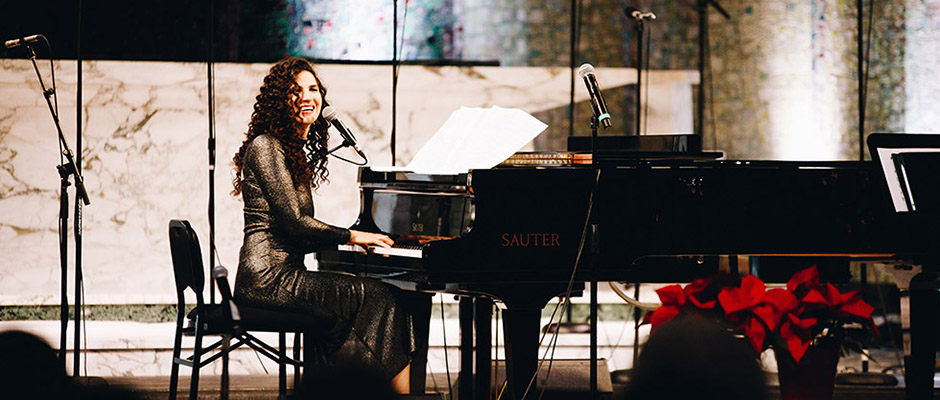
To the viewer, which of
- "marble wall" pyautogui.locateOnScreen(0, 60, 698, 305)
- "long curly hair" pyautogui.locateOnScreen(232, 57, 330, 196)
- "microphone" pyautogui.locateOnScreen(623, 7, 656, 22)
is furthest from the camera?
"marble wall" pyautogui.locateOnScreen(0, 60, 698, 305)

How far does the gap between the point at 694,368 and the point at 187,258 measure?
7.16ft

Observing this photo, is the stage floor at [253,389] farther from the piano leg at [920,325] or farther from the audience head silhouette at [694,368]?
the audience head silhouette at [694,368]

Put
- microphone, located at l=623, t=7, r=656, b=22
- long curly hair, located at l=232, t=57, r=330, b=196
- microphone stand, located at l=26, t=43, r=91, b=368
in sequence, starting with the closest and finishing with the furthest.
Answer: long curly hair, located at l=232, t=57, r=330, b=196
microphone stand, located at l=26, t=43, r=91, b=368
microphone, located at l=623, t=7, r=656, b=22

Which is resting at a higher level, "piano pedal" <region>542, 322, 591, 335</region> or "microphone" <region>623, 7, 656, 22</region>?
"microphone" <region>623, 7, 656, 22</region>

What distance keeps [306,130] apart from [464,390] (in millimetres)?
1006

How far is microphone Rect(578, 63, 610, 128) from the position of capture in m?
2.54

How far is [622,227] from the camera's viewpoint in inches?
114

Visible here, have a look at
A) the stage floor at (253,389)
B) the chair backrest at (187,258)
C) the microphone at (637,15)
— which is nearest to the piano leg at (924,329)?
the stage floor at (253,389)

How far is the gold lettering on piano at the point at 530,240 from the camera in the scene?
2.81 meters

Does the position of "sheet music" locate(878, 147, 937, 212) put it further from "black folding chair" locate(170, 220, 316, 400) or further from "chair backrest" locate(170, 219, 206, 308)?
"chair backrest" locate(170, 219, 206, 308)

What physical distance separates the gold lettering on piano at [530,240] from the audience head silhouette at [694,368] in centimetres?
144

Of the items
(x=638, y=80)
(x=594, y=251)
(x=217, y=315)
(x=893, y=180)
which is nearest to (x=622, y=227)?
(x=594, y=251)

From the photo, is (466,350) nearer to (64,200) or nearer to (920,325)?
(920,325)

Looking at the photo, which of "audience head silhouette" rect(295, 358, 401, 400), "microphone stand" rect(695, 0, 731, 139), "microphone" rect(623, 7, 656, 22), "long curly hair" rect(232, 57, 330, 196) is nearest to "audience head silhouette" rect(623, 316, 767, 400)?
"audience head silhouette" rect(295, 358, 401, 400)
